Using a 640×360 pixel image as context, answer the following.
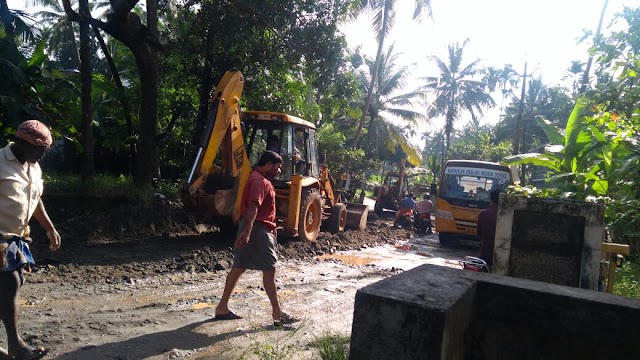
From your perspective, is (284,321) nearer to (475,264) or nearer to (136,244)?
(475,264)

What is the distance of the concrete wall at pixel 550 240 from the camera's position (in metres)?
4.16

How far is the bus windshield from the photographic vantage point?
13758 mm

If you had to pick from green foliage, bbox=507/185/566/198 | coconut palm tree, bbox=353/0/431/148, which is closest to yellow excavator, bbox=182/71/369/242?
green foliage, bbox=507/185/566/198

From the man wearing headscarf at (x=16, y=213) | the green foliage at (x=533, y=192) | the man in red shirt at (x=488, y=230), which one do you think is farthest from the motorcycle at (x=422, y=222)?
the man wearing headscarf at (x=16, y=213)

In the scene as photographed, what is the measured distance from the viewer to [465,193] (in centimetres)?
1402

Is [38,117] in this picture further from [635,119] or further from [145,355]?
[635,119]

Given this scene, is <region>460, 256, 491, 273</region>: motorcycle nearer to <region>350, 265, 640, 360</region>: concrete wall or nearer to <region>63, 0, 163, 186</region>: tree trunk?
<region>350, 265, 640, 360</region>: concrete wall

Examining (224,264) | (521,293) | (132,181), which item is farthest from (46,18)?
(521,293)

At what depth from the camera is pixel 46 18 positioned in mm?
36219

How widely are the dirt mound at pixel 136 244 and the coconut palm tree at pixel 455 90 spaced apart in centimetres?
2786

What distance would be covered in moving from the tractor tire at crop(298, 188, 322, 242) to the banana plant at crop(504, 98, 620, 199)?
440 cm

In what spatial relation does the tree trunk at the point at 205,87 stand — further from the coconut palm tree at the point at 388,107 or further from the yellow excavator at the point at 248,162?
the coconut palm tree at the point at 388,107

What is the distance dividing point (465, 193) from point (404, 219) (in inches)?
162

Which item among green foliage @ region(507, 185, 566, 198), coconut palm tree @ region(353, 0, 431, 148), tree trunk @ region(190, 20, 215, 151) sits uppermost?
coconut palm tree @ region(353, 0, 431, 148)
